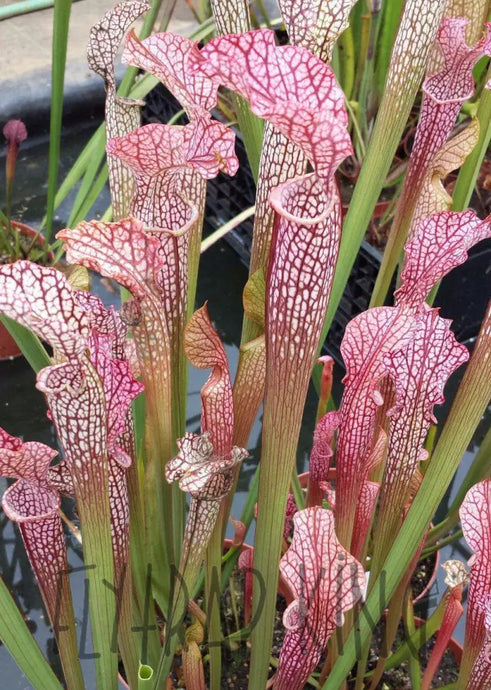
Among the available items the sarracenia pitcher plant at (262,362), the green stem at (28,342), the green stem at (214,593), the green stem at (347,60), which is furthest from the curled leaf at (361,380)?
the green stem at (347,60)

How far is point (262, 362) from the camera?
23.5 inches

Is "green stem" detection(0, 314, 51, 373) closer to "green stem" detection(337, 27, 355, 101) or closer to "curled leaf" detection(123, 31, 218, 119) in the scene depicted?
"curled leaf" detection(123, 31, 218, 119)

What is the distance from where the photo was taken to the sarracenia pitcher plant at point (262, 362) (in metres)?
0.43

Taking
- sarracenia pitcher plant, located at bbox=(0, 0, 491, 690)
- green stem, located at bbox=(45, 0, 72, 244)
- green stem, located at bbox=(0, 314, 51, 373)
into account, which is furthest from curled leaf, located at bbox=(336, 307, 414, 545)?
green stem, located at bbox=(45, 0, 72, 244)

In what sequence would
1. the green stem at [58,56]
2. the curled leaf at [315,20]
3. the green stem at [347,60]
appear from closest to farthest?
the curled leaf at [315,20], the green stem at [58,56], the green stem at [347,60]

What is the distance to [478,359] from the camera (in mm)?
577

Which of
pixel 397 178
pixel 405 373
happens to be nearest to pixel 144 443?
pixel 405 373

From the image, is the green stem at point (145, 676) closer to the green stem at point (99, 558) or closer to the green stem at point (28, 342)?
the green stem at point (99, 558)

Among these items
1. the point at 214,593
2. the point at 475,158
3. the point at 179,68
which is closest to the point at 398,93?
the point at 475,158

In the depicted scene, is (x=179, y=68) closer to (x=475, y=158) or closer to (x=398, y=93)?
(x=398, y=93)

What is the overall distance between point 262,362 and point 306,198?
20 cm

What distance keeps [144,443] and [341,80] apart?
126cm

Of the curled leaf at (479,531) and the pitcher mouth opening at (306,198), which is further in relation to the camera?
the curled leaf at (479,531)

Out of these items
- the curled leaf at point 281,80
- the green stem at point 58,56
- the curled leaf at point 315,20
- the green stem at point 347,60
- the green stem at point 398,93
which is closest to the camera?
the curled leaf at point 281,80
